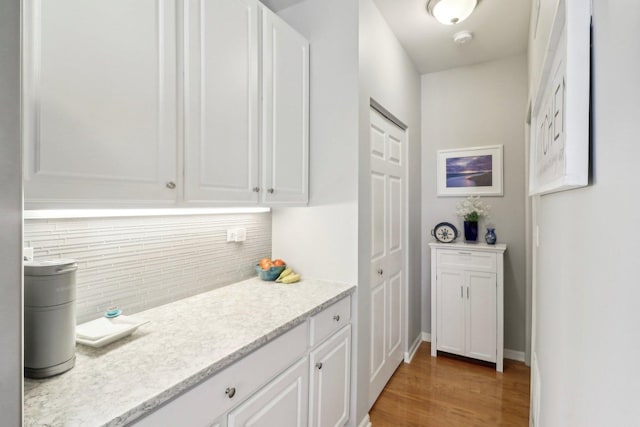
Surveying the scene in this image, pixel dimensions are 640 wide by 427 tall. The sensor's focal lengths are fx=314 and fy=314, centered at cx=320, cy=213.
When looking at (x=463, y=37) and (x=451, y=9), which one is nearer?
(x=451, y=9)

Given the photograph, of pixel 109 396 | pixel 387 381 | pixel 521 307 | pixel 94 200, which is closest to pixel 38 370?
pixel 109 396

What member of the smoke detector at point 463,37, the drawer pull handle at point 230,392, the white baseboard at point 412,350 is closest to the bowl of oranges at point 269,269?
the drawer pull handle at point 230,392

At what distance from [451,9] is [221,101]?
1.69m

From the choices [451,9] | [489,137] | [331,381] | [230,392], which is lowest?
[331,381]

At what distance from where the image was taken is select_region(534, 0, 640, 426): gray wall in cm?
39

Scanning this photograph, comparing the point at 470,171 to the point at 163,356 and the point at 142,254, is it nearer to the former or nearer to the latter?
the point at 142,254

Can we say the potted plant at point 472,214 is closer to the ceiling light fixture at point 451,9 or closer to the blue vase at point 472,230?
the blue vase at point 472,230

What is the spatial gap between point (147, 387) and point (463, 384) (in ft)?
8.08

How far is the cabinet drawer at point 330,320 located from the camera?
1.55m

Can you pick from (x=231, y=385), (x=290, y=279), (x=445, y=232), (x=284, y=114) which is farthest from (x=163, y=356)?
(x=445, y=232)

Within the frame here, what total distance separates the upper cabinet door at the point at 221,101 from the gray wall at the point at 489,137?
7.36 ft

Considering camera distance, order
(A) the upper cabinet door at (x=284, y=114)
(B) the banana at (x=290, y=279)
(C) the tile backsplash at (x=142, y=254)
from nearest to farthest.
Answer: (C) the tile backsplash at (x=142, y=254) → (A) the upper cabinet door at (x=284, y=114) → (B) the banana at (x=290, y=279)

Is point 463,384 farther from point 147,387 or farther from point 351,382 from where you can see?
point 147,387

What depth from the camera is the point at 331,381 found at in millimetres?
1692
